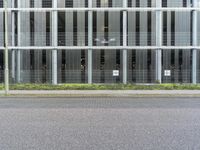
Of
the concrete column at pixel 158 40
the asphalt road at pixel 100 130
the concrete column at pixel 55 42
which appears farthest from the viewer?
the concrete column at pixel 55 42

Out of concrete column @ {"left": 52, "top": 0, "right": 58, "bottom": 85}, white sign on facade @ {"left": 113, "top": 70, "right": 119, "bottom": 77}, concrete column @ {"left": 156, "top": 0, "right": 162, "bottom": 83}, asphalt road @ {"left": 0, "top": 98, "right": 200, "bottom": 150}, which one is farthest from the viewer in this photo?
white sign on facade @ {"left": 113, "top": 70, "right": 119, "bottom": 77}

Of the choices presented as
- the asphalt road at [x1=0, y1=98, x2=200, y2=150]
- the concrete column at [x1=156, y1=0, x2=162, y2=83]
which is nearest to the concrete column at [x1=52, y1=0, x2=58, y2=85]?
the concrete column at [x1=156, y1=0, x2=162, y2=83]

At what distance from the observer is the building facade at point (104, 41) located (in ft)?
116

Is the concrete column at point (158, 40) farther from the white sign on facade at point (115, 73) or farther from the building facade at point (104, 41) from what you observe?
the white sign on facade at point (115, 73)

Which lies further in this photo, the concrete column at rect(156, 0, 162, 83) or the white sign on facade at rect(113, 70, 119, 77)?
the white sign on facade at rect(113, 70, 119, 77)

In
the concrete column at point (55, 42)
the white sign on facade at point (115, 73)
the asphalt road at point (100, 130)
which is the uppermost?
the concrete column at point (55, 42)

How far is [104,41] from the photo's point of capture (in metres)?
35.6

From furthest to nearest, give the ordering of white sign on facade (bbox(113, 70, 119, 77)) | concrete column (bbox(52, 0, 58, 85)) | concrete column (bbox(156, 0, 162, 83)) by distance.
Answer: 1. white sign on facade (bbox(113, 70, 119, 77))
2. concrete column (bbox(52, 0, 58, 85))
3. concrete column (bbox(156, 0, 162, 83))

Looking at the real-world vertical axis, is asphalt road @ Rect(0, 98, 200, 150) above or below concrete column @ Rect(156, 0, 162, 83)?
below

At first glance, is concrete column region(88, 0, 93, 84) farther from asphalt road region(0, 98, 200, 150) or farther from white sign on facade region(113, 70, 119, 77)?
asphalt road region(0, 98, 200, 150)

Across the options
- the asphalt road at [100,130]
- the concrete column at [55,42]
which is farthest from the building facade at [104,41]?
the asphalt road at [100,130]

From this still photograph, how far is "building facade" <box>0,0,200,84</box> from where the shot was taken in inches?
1393

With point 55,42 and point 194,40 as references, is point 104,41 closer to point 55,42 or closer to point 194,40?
point 55,42

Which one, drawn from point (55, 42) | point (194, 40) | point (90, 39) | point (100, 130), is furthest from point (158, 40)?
point (100, 130)
